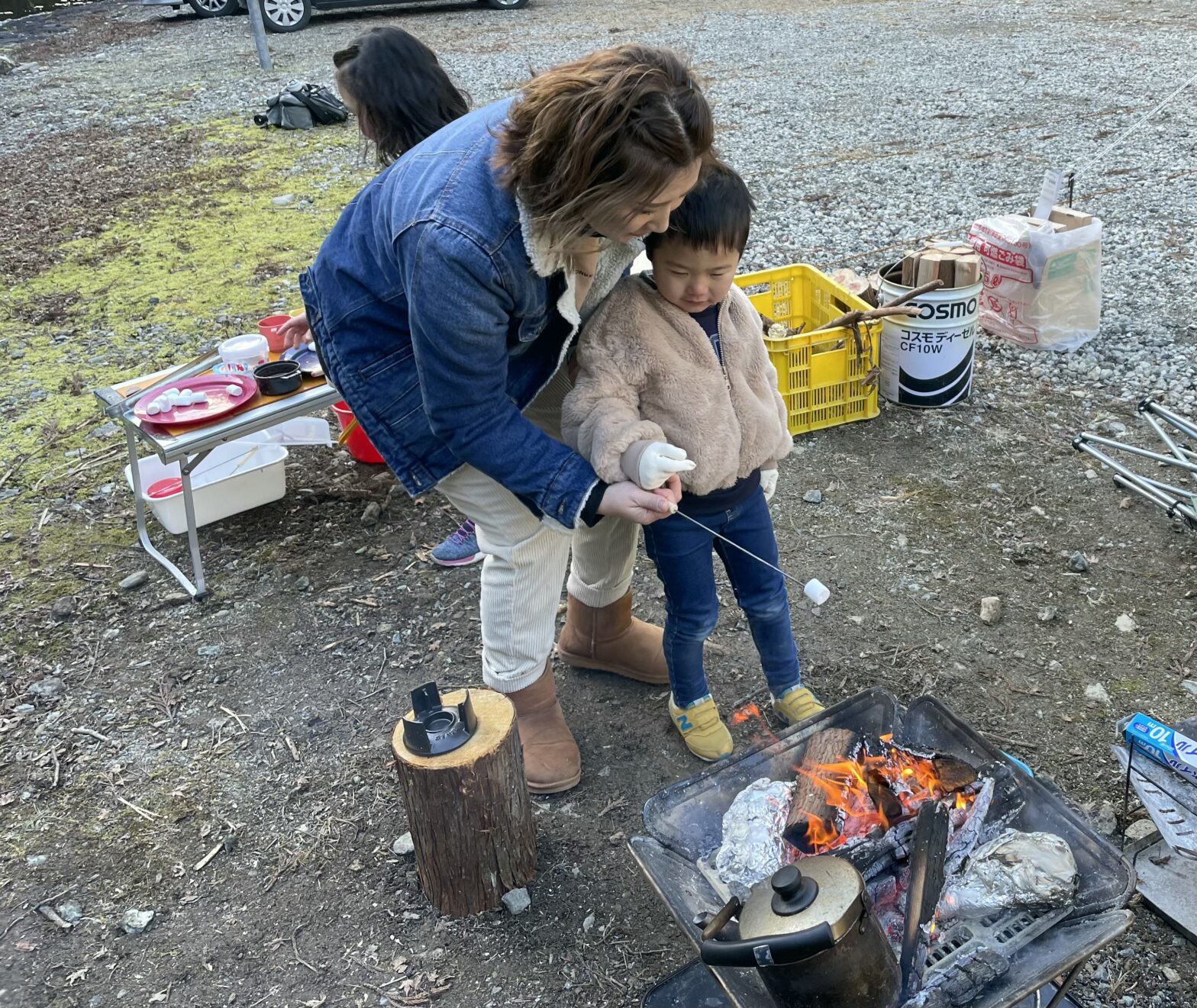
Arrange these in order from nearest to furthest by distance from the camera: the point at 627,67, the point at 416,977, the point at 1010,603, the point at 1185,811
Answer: the point at 627,67, the point at 1185,811, the point at 416,977, the point at 1010,603

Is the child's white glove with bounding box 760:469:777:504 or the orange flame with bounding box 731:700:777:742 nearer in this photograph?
the child's white glove with bounding box 760:469:777:504

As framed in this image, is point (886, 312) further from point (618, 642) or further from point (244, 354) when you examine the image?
point (244, 354)

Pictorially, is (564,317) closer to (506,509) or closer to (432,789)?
(506,509)

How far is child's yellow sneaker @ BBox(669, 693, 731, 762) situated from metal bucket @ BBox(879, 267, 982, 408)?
222 centimetres

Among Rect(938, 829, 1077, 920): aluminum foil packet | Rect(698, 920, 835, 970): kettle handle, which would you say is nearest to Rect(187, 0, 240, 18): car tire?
Rect(938, 829, 1077, 920): aluminum foil packet

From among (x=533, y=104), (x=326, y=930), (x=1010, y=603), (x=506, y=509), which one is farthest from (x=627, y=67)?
(x=1010, y=603)

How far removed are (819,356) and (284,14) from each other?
13177 millimetres

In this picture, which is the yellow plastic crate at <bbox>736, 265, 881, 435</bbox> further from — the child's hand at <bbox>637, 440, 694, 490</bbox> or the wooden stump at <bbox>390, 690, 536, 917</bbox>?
the wooden stump at <bbox>390, 690, 536, 917</bbox>

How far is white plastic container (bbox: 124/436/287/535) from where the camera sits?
4.03m

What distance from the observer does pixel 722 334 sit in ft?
8.17

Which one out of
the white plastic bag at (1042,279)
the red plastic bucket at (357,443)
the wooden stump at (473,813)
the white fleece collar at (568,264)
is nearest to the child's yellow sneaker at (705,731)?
the wooden stump at (473,813)

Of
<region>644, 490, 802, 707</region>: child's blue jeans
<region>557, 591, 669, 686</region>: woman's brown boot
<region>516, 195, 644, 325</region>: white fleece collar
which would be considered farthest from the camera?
<region>557, 591, 669, 686</region>: woman's brown boot

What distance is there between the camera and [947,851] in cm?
204

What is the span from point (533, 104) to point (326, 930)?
198 cm
